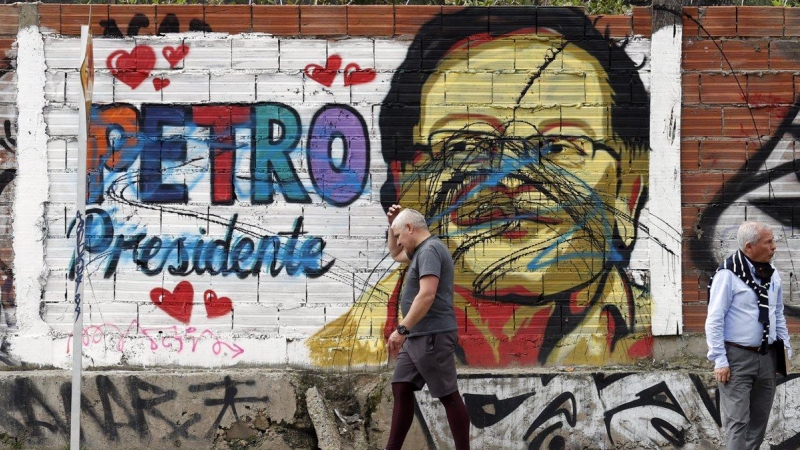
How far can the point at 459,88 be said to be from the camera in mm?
7566

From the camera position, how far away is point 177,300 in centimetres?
755

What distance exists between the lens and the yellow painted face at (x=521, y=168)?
7559 mm

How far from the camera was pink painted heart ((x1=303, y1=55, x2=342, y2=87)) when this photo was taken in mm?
7562

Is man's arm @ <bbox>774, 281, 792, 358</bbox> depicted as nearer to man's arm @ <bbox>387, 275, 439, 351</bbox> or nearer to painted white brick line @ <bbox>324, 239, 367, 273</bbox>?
man's arm @ <bbox>387, 275, 439, 351</bbox>

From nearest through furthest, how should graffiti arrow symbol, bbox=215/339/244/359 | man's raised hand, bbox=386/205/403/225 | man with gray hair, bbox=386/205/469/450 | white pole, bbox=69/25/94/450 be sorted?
white pole, bbox=69/25/94/450 < man with gray hair, bbox=386/205/469/450 < man's raised hand, bbox=386/205/403/225 < graffiti arrow symbol, bbox=215/339/244/359

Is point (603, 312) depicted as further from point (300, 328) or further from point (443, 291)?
Result: point (300, 328)

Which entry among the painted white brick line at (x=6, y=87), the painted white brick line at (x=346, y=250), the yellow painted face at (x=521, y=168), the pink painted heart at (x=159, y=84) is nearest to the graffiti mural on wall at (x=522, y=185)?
the yellow painted face at (x=521, y=168)

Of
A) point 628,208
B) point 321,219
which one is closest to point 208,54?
point 321,219

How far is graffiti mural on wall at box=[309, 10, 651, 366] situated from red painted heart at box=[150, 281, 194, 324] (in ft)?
3.38

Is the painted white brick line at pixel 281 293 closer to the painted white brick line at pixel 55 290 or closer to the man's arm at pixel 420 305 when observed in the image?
the painted white brick line at pixel 55 290

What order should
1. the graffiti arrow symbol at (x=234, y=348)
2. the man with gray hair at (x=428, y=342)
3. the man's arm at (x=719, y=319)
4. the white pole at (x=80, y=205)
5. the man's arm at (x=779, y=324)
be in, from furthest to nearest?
the graffiti arrow symbol at (x=234, y=348), the man with gray hair at (x=428, y=342), the man's arm at (x=779, y=324), the man's arm at (x=719, y=319), the white pole at (x=80, y=205)

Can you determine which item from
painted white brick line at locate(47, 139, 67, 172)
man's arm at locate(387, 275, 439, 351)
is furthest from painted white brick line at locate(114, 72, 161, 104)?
man's arm at locate(387, 275, 439, 351)

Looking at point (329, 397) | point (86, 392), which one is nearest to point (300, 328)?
point (329, 397)

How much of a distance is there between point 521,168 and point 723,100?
1678 millimetres
